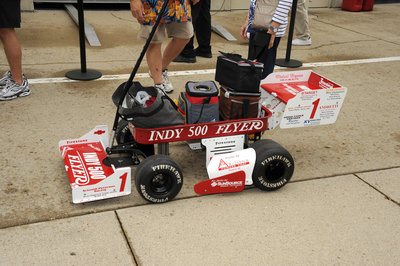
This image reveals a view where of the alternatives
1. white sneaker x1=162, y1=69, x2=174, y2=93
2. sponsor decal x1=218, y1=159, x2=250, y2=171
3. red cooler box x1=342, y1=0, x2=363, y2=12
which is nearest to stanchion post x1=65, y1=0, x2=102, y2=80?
white sneaker x1=162, y1=69, x2=174, y2=93

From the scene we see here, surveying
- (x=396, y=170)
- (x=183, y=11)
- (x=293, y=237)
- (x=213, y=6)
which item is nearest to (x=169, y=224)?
(x=293, y=237)

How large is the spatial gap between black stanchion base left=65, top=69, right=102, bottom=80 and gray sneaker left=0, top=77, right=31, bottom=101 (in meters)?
0.71

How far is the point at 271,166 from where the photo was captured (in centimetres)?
332

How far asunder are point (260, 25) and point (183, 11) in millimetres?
877

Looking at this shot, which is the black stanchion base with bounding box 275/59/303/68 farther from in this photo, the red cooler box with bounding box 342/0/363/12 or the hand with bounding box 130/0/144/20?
the red cooler box with bounding box 342/0/363/12

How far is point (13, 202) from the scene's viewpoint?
307 cm

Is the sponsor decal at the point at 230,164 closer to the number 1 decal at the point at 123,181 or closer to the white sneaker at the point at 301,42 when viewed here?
the number 1 decal at the point at 123,181

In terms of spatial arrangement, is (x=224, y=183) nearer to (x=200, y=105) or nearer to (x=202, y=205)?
(x=202, y=205)

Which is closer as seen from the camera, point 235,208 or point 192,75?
point 235,208

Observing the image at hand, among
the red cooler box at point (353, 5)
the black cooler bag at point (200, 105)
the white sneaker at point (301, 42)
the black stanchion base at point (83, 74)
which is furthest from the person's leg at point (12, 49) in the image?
the red cooler box at point (353, 5)

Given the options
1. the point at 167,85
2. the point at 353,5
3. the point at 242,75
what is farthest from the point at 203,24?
the point at 353,5

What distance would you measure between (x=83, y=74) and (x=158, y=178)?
9.32ft

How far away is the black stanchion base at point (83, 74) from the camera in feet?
17.8

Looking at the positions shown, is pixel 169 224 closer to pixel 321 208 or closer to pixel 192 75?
pixel 321 208
